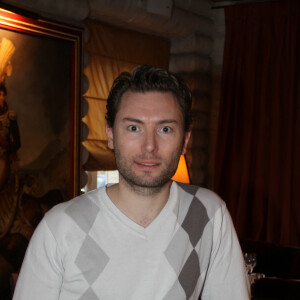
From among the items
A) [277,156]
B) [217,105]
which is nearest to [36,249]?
[277,156]

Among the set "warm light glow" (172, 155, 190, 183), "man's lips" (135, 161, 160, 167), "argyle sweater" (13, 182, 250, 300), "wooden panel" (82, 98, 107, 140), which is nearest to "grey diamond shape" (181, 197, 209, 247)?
"argyle sweater" (13, 182, 250, 300)

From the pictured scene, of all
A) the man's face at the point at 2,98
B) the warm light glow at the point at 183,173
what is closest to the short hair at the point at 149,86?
the man's face at the point at 2,98

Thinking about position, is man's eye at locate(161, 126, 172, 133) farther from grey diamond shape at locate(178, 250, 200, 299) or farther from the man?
grey diamond shape at locate(178, 250, 200, 299)

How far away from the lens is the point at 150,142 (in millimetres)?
1367

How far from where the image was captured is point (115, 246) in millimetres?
1332

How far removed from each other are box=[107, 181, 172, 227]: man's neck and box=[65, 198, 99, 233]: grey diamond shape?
3.6 inches

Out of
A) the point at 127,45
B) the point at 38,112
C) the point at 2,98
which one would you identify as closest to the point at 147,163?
the point at 2,98

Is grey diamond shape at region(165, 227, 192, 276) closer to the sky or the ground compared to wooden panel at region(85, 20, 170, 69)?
closer to the ground

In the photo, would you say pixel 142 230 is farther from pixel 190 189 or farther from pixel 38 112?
pixel 38 112

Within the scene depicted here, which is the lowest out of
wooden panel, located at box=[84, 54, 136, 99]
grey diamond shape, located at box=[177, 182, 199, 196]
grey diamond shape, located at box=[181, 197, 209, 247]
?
grey diamond shape, located at box=[181, 197, 209, 247]

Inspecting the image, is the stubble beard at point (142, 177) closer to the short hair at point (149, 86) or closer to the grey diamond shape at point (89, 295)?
the short hair at point (149, 86)

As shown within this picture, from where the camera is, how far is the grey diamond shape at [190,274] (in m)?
1.40

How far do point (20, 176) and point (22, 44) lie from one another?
33.9 inches

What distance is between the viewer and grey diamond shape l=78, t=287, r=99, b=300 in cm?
129
